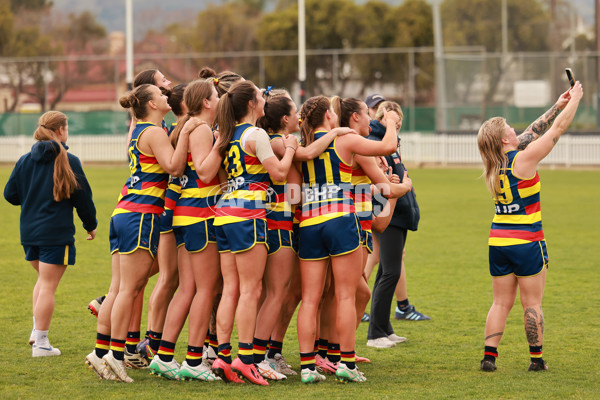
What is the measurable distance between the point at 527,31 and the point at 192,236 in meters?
33.6

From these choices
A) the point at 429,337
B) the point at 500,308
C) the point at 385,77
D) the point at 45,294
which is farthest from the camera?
the point at 385,77

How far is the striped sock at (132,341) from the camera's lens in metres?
6.18

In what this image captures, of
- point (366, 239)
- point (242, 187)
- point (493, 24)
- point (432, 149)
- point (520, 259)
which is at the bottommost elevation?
point (520, 259)

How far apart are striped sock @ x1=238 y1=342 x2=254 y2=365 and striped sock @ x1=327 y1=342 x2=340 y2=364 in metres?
0.70

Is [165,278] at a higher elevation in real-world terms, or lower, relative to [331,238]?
lower

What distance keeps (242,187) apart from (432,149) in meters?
24.2

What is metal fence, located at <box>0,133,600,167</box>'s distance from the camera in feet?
88.8

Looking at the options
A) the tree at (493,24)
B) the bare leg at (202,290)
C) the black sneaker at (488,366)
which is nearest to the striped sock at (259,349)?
the bare leg at (202,290)

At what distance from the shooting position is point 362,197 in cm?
589

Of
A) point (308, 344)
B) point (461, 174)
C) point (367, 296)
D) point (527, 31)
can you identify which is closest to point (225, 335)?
point (308, 344)

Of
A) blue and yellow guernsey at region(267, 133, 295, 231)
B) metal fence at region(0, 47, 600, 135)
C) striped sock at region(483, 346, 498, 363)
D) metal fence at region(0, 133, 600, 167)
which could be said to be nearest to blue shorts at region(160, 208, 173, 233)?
blue and yellow guernsey at region(267, 133, 295, 231)

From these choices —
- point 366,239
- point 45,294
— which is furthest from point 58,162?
→ point 366,239

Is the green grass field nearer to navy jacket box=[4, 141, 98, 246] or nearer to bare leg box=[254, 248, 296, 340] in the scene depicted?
bare leg box=[254, 248, 296, 340]

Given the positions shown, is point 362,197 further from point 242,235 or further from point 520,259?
point 520,259
